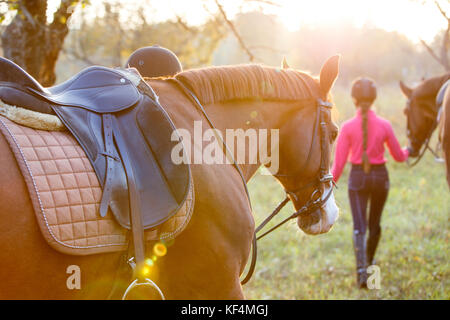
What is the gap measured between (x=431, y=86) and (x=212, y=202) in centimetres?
545

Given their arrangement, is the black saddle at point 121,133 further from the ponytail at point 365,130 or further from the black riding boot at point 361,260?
the black riding boot at point 361,260

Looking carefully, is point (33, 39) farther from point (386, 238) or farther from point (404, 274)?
point (386, 238)

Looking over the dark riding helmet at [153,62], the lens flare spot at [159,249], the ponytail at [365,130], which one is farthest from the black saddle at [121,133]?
the ponytail at [365,130]

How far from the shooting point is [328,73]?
259cm

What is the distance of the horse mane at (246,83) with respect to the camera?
235 cm

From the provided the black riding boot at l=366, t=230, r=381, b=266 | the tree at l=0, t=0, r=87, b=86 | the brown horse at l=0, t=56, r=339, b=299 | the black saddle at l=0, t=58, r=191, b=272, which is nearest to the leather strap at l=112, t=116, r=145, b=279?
the black saddle at l=0, t=58, r=191, b=272

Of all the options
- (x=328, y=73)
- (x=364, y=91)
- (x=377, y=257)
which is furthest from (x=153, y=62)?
(x=377, y=257)

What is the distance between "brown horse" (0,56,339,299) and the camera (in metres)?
1.61

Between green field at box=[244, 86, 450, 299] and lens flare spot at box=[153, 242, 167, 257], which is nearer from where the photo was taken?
lens flare spot at box=[153, 242, 167, 257]

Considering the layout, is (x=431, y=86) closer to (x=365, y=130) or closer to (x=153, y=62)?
(x=365, y=130)

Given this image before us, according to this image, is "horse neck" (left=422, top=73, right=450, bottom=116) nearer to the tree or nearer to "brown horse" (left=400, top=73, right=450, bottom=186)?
"brown horse" (left=400, top=73, right=450, bottom=186)

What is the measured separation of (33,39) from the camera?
13.6ft
